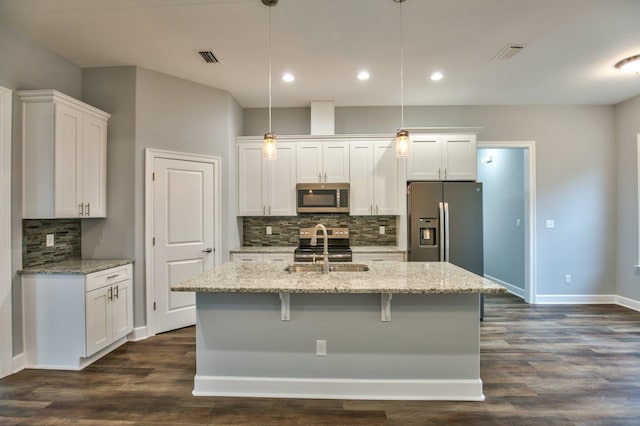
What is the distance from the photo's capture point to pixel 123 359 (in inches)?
119

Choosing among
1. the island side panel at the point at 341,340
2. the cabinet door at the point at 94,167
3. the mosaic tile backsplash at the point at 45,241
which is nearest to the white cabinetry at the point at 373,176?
the island side panel at the point at 341,340

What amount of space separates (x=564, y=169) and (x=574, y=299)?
193 centimetres

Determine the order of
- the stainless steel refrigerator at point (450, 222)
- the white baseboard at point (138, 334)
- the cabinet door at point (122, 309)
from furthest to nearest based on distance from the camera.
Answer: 1. the stainless steel refrigerator at point (450, 222)
2. the white baseboard at point (138, 334)
3. the cabinet door at point (122, 309)

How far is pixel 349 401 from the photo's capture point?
7.63 ft

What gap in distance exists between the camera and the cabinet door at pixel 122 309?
3188 mm

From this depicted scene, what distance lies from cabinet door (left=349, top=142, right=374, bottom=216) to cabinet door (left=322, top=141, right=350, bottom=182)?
0.27ft

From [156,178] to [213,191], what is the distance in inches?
26.9

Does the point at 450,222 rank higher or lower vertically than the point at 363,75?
lower

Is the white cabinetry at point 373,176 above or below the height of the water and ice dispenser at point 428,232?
above

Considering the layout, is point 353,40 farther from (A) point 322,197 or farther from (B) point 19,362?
(B) point 19,362

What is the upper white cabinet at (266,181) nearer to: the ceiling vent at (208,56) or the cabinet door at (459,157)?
the ceiling vent at (208,56)

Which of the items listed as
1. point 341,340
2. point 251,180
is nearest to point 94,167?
point 251,180

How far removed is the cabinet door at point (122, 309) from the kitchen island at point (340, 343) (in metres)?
1.34

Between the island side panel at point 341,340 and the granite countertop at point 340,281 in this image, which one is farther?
the island side panel at point 341,340
